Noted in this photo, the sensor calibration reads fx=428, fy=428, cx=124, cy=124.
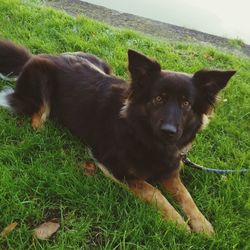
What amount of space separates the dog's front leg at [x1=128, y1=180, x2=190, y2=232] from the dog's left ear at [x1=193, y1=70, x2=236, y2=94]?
919mm

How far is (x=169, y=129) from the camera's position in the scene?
321 centimetres

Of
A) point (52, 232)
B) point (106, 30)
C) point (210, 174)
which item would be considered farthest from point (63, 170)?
point (106, 30)

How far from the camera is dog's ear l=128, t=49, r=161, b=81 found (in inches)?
133

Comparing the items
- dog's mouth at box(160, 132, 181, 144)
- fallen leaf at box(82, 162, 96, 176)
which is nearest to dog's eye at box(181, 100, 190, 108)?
dog's mouth at box(160, 132, 181, 144)

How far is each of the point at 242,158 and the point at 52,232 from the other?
213 centimetres

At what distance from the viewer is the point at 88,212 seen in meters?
3.26

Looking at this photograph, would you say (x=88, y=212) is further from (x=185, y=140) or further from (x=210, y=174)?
(x=210, y=174)

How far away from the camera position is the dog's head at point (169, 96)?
3.30 m

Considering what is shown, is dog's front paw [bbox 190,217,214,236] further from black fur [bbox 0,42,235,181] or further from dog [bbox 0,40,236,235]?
black fur [bbox 0,42,235,181]

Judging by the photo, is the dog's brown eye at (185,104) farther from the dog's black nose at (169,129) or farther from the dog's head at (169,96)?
the dog's black nose at (169,129)

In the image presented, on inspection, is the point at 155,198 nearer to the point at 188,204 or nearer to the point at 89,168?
the point at 188,204

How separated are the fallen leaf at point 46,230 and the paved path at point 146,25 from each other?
6.08m

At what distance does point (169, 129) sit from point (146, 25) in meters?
6.47

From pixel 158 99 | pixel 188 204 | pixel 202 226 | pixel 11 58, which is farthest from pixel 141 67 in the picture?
pixel 11 58
